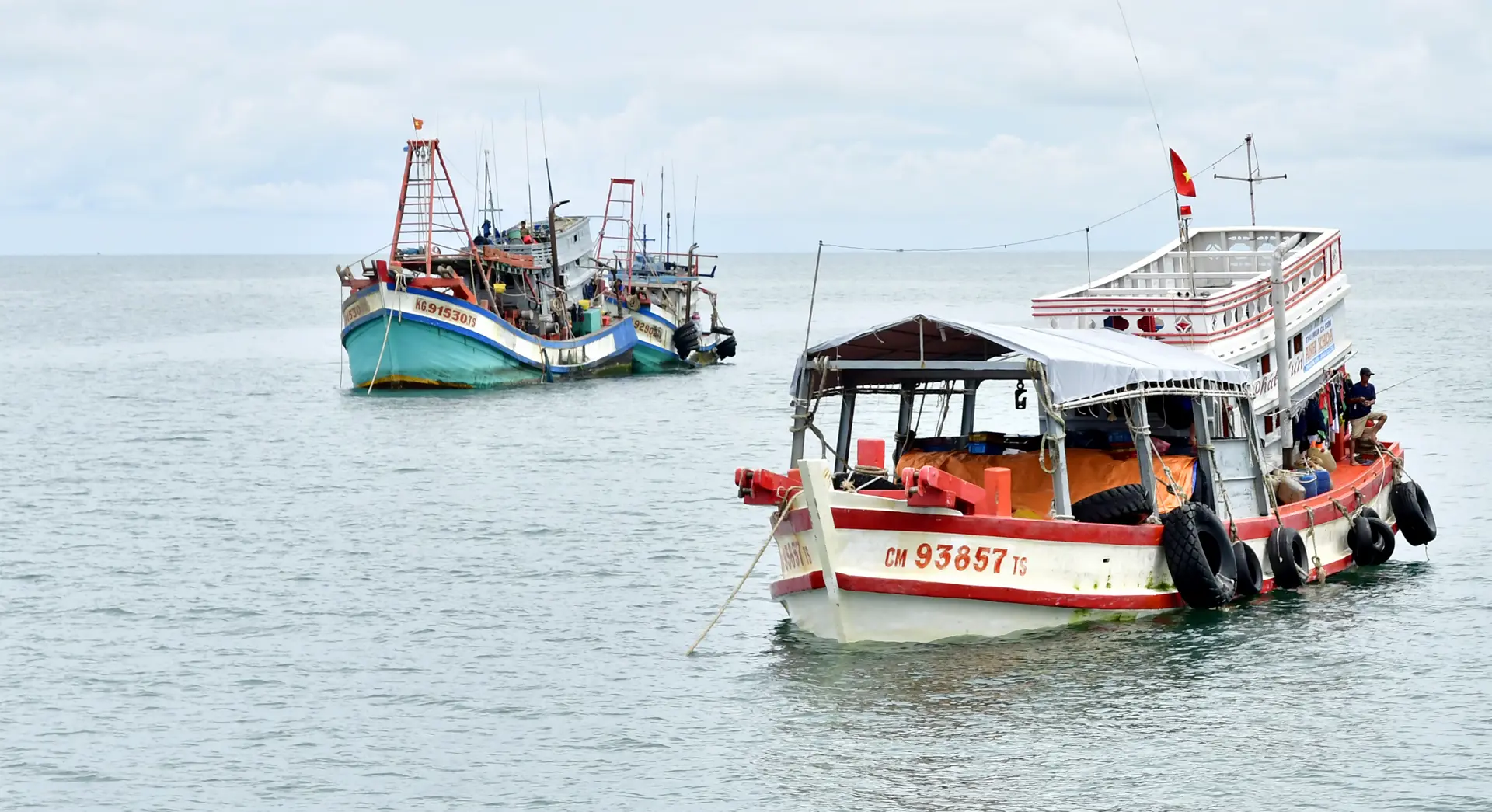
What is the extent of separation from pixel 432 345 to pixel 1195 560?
1398 inches

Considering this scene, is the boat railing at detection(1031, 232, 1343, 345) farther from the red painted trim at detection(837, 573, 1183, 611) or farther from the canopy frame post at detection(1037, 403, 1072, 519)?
the red painted trim at detection(837, 573, 1183, 611)

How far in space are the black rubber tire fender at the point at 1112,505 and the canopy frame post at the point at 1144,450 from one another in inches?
2.1

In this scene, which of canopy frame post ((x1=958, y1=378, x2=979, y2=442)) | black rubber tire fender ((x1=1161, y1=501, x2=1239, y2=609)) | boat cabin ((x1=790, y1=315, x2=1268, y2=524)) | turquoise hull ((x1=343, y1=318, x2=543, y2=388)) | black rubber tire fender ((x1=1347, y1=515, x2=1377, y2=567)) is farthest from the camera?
turquoise hull ((x1=343, y1=318, x2=543, y2=388))

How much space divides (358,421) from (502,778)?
32.6 m

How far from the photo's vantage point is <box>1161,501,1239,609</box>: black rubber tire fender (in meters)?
19.3

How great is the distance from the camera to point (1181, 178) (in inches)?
888

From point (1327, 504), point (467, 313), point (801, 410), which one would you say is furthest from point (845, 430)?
point (467, 313)

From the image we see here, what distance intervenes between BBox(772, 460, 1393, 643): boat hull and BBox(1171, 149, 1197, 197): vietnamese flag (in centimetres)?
497

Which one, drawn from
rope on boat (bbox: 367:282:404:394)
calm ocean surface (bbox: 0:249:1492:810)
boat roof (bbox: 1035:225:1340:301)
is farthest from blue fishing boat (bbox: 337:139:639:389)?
boat roof (bbox: 1035:225:1340:301)

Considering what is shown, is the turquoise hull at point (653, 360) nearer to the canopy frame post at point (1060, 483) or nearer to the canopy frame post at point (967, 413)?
the canopy frame post at point (967, 413)

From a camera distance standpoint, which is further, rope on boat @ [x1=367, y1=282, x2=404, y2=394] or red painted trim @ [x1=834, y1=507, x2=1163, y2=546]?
rope on boat @ [x1=367, y1=282, x2=404, y2=394]

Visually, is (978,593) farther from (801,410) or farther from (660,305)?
(660,305)

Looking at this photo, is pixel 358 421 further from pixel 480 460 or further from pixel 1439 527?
pixel 1439 527

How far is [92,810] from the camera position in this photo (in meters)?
14.8
